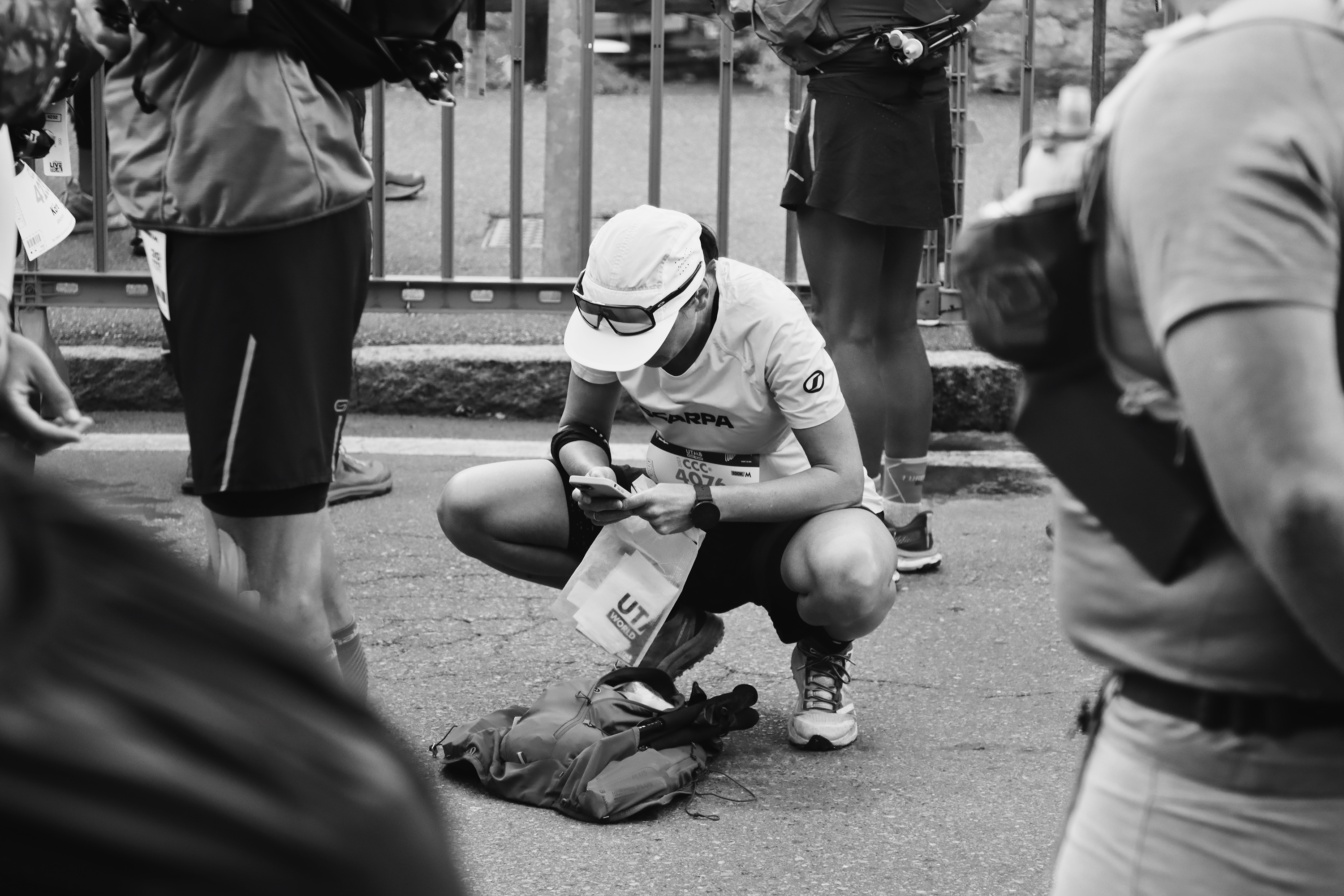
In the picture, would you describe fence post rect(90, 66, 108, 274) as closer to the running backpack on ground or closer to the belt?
the running backpack on ground

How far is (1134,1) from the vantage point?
7016mm

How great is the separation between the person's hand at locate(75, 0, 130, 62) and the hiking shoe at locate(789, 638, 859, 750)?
1750mm

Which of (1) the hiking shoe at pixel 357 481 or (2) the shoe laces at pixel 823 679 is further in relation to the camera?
(1) the hiking shoe at pixel 357 481

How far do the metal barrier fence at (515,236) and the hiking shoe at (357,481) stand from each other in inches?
39.2

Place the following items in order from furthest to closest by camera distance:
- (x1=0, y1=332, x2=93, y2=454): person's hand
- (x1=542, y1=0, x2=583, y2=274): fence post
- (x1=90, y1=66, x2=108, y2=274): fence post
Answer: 1. (x1=542, y1=0, x2=583, y2=274): fence post
2. (x1=90, y1=66, x2=108, y2=274): fence post
3. (x1=0, y1=332, x2=93, y2=454): person's hand

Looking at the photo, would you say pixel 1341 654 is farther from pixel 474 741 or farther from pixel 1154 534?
pixel 474 741

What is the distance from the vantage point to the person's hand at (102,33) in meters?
2.71

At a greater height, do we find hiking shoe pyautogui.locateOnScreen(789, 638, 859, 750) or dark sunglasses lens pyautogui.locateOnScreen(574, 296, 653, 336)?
dark sunglasses lens pyautogui.locateOnScreen(574, 296, 653, 336)

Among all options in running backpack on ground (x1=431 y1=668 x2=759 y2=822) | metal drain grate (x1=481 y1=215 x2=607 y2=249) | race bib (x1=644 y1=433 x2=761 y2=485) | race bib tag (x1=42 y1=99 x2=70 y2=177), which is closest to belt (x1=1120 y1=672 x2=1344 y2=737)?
running backpack on ground (x1=431 y1=668 x2=759 y2=822)

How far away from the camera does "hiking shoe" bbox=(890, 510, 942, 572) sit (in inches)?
183

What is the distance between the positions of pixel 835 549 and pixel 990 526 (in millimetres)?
1887

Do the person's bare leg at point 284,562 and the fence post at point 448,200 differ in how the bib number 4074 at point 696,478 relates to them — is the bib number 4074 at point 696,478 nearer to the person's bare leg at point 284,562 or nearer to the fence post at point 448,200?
the person's bare leg at point 284,562

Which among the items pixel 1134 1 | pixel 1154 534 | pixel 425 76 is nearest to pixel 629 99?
pixel 1134 1

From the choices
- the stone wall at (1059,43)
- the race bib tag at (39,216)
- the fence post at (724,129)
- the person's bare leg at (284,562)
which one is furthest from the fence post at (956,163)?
the person's bare leg at (284,562)
